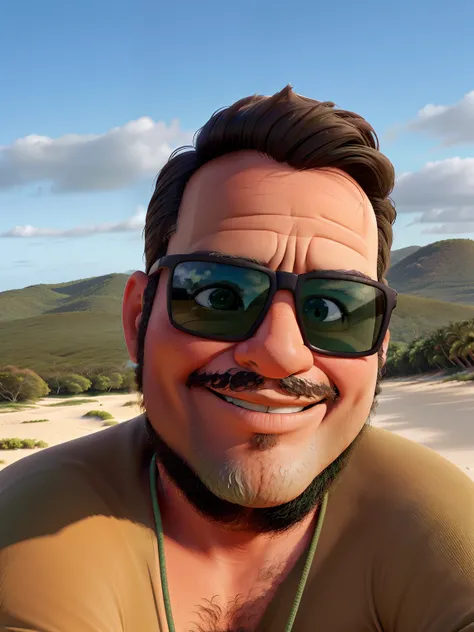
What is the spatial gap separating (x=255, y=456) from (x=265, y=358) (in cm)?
31

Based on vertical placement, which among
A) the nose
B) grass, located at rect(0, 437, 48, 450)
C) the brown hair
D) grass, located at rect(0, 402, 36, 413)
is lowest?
grass, located at rect(0, 402, 36, 413)

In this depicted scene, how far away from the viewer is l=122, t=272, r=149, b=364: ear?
228 cm

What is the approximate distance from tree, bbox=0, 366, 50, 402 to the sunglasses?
24.4m

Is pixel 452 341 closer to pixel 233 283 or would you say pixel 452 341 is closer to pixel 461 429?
pixel 461 429

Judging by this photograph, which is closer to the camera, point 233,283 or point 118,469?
point 233,283

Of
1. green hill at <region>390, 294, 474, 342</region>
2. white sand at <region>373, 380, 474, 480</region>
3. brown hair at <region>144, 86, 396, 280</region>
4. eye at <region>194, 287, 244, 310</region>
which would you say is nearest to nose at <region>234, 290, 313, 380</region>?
eye at <region>194, 287, 244, 310</region>

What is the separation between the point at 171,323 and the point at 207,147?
642mm

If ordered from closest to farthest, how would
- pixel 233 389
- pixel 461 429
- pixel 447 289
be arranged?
pixel 233 389
pixel 461 429
pixel 447 289

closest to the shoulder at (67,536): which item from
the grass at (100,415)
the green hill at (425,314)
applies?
the grass at (100,415)

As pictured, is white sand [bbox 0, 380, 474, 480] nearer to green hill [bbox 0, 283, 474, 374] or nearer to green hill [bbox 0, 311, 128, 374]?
green hill [bbox 0, 283, 474, 374]

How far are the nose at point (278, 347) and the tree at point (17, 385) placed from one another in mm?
24525

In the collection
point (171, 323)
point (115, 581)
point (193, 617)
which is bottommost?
point (193, 617)

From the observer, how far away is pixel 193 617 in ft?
6.75

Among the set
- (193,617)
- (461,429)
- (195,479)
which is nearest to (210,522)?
(195,479)
